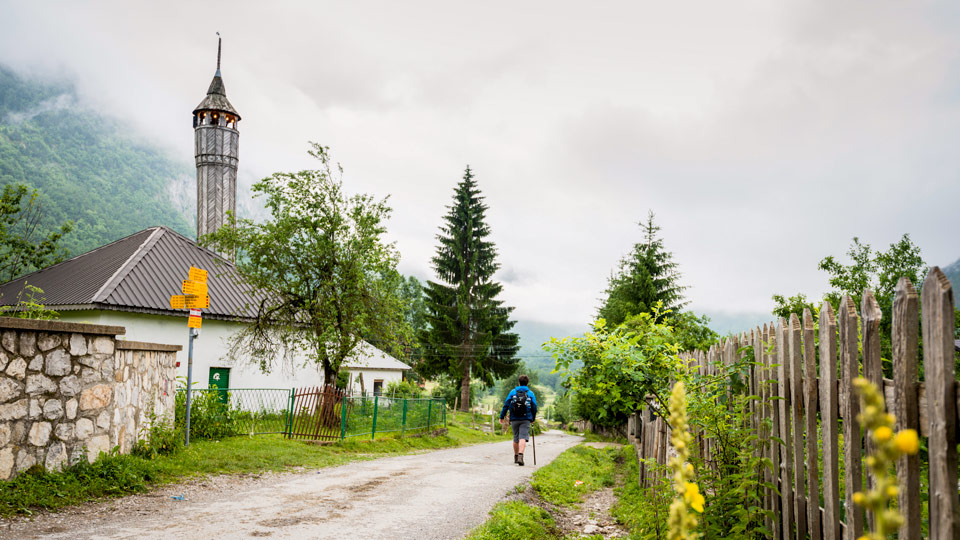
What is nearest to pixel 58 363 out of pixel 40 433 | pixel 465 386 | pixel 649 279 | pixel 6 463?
pixel 40 433

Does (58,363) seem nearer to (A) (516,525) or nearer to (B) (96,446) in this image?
(B) (96,446)

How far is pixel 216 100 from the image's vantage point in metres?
36.9

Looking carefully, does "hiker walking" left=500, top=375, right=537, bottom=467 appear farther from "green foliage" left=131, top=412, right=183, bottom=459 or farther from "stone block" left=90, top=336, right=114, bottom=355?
"stone block" left=90, top=336, right=114, bottom=355

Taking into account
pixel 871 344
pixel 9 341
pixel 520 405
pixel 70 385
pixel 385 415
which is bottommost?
pixel 385 415

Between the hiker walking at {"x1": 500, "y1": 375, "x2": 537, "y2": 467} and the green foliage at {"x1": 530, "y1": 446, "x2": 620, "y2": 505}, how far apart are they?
2.82 ft

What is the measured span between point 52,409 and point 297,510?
3.37m

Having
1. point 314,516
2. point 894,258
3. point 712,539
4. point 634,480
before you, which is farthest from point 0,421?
point 894,258

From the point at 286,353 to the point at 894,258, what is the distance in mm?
38302

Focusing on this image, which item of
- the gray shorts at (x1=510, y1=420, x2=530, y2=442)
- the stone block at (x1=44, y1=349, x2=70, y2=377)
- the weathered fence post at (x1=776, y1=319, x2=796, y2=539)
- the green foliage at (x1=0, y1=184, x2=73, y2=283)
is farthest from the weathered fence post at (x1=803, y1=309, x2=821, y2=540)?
the green foliage at (x1=0, y1=184, x2=73, y2=283)

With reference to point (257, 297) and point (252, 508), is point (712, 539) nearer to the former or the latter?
point (252, 508)

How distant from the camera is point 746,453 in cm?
438

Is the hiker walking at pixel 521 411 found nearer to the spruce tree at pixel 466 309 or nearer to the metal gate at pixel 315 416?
the metal gate at pixel 315 416

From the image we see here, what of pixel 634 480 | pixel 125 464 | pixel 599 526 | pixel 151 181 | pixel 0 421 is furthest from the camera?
pixel 151 181

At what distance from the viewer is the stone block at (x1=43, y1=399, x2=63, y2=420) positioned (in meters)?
7.52
